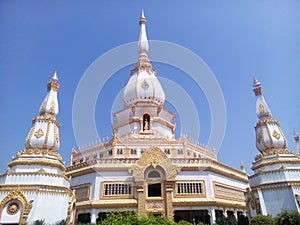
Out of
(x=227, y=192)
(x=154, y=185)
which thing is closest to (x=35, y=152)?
(x=154, y=185)

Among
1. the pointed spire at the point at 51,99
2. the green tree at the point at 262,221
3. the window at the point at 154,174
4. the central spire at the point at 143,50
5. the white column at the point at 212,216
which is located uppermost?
the central spire at the point at 143,50

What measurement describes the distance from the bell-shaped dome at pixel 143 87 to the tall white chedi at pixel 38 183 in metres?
18.7

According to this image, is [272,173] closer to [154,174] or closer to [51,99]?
[154,174]

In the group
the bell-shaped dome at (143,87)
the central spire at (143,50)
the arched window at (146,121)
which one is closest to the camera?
the arched window at (146,121)

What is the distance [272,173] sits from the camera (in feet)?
85.1

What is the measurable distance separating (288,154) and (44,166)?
26.6m

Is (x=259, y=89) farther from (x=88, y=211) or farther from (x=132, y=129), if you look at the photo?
(x=88, y=211)

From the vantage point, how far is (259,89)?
32656mm

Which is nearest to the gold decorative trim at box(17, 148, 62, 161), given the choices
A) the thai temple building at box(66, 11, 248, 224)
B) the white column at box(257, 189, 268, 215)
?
the thai temple building at box(66, 11, 248, 224)

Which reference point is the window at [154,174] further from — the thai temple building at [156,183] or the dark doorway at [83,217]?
the dark doorway at [83,217]

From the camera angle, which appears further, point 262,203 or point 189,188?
point 189,188

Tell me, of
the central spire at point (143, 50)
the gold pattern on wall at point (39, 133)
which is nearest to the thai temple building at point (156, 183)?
the gold pattern on wall at point (39, 133)

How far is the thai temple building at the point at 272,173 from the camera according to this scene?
24.4 m

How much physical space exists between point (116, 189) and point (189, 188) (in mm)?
8581
